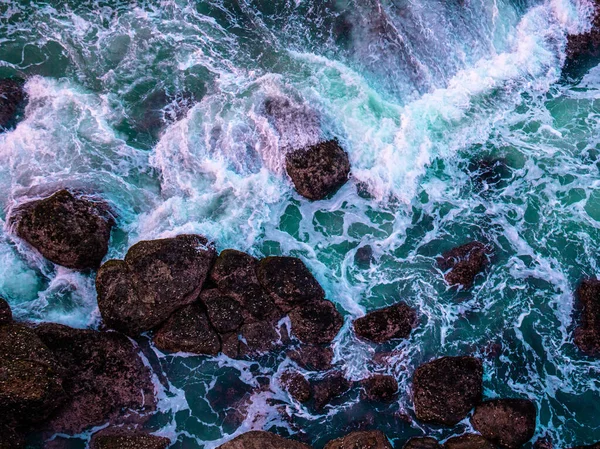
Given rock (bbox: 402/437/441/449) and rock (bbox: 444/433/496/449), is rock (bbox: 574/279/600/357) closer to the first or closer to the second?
rock (bbox: 444/433/496/449)

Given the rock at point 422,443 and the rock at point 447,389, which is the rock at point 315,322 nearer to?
the rock at point 447,389

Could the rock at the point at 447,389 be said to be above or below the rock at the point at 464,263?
below

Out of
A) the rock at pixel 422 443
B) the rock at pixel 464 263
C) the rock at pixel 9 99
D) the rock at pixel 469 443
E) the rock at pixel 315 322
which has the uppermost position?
the rock at pixel 9 99

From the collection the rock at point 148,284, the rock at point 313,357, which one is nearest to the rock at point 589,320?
the rock at point 313,357

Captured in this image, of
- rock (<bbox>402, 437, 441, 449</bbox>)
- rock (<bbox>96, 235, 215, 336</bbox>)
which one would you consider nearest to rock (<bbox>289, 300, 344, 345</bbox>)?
rock (<bbox>96, 235, 215, 336</bbox>)

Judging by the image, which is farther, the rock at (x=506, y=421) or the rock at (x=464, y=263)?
the rock at (x=464, y=263)

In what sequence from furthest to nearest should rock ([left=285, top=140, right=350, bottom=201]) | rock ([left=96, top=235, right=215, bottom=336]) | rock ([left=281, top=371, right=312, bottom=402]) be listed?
rock ([left=285, top=140, right=350, bottom=201]) → rock ([left=96, top=235, right=215, bottom=336]) → rock ([left=281, top=371, right=312, bottom=402])

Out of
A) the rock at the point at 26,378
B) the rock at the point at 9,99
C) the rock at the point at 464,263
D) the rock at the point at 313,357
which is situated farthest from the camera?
the rock at the point at 9,99
